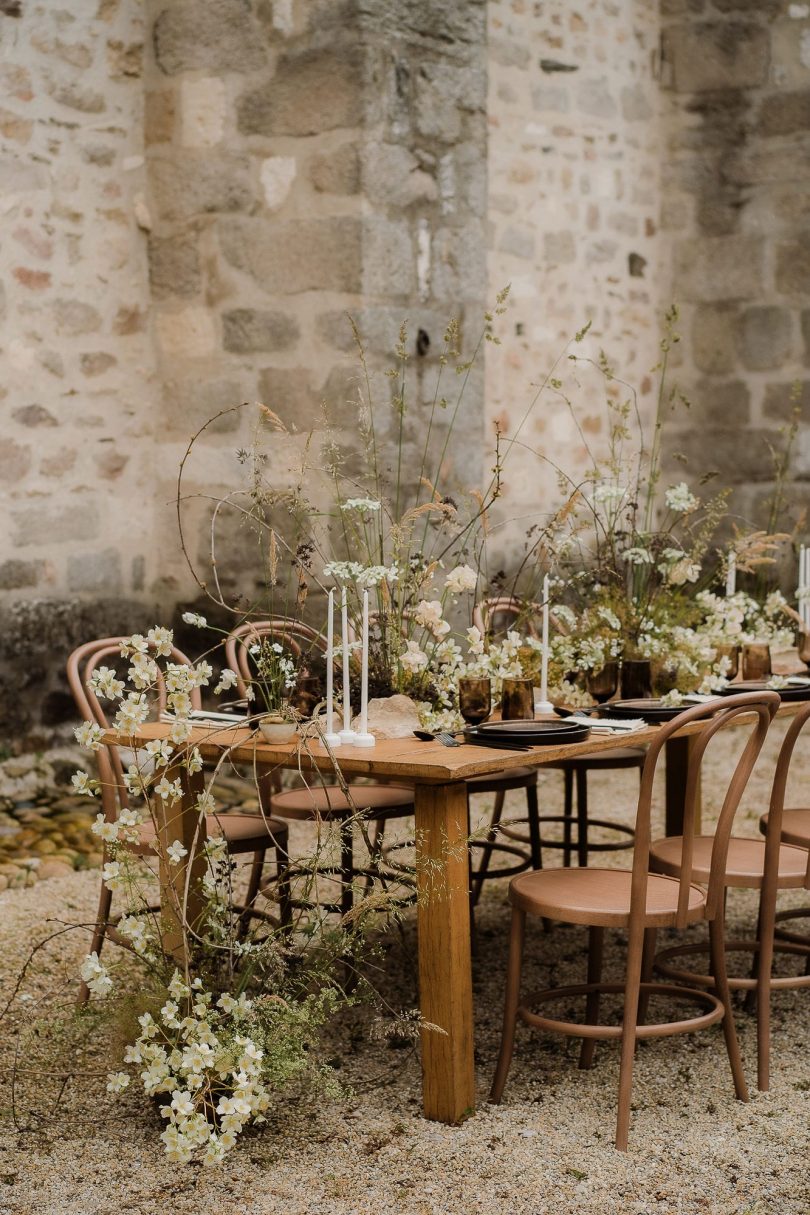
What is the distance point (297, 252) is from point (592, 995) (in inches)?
134

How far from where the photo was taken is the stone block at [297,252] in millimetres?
5801

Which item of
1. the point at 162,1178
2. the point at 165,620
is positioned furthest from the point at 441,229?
the point at 162,1178

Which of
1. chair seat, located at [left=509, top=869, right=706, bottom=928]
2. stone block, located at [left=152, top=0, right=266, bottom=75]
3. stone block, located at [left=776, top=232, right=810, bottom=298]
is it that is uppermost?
stone block, located at [left=152, top=0, right=266, bottom=75]

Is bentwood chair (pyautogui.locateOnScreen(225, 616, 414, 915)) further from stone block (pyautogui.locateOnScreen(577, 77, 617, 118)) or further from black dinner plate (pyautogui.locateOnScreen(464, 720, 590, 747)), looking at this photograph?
stone block (pyautogui.locateOnScreen(577, 77, 617, 118))

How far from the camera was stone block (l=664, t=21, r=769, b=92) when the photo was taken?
313 inches

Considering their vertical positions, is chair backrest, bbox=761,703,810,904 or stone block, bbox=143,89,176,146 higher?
stone block, bbox=143,89,176,146

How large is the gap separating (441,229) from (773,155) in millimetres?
2692

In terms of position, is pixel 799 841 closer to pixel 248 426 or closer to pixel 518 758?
pixel 518 758

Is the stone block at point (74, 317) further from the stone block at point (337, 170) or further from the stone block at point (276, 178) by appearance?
the stone block at point (337, 170)

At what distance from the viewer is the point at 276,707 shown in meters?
3.42

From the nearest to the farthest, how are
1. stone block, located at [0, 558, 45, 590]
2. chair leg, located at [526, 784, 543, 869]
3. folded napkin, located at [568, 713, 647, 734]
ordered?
folded napkin, located at [568, 713, 647, 734] < chair leg, located at [526, 784, 543, 869] < stone block, located at [0, 558, 45, 590]

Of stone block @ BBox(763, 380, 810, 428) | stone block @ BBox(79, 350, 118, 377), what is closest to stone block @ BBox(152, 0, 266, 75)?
stone block @ BBox(79, 350, 118, 377)

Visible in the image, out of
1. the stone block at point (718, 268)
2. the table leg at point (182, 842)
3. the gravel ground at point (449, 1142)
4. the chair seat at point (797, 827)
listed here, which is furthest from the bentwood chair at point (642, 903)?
the stone block at point (718, 268)

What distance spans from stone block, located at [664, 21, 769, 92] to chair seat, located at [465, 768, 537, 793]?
4.96 metres
